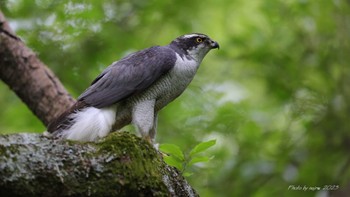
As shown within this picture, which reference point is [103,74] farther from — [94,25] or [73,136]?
[94,25]

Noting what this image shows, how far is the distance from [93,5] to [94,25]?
0.89 ft

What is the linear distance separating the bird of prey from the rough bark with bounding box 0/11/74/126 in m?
0.78

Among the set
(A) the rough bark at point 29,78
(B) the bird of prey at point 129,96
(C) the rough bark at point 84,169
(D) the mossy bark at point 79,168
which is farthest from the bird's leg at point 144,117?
(D) the mossy bark at point 79,168

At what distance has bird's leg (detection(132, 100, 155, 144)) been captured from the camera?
17.2ft

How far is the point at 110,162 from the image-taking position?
3184mm

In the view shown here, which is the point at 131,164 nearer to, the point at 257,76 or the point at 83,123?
the point at 83,123

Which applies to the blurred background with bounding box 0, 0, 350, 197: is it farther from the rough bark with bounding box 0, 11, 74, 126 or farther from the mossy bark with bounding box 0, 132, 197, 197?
the mossy bark with bounding box 0, 132, 197, 197

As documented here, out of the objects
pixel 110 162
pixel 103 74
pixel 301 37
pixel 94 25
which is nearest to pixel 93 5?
pixel 94 25

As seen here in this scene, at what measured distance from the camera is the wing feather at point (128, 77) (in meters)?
5.36

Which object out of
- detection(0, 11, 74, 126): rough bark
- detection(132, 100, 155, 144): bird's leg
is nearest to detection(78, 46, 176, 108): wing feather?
detection(132, 100, 155, 144): bird's leg

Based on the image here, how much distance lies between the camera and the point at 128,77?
18.0ft

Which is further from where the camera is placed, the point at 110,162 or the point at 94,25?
the point at 94,25

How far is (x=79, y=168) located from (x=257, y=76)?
645cm

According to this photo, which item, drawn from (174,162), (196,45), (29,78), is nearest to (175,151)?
(174,162)
